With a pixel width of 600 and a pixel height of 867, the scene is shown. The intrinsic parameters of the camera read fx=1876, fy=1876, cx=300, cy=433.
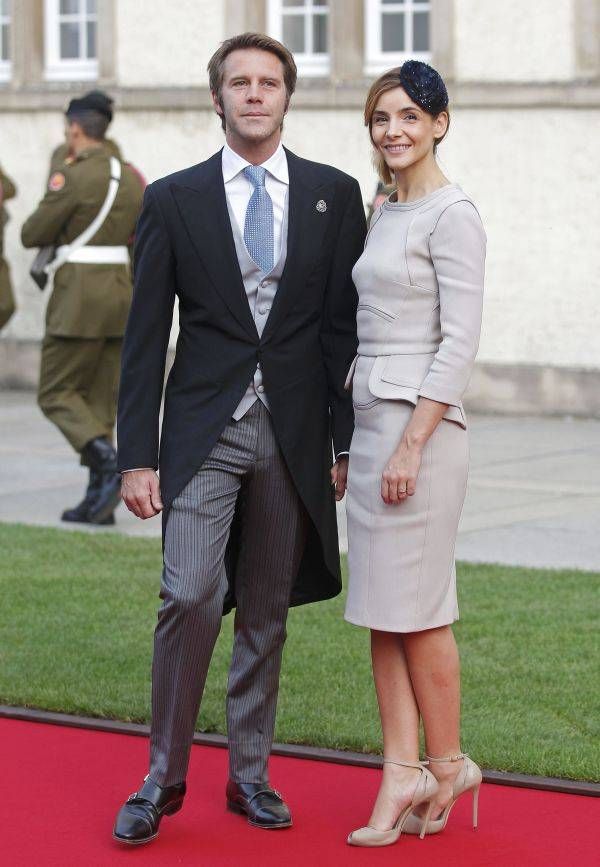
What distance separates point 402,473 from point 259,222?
30.9 inches

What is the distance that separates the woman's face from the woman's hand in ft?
2.42

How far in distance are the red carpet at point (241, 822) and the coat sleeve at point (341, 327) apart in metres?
1.03

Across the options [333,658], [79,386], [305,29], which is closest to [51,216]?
[79,386]

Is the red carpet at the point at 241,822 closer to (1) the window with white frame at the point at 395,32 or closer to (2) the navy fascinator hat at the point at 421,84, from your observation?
(2) the navy fascinator hat at the point at 421,84

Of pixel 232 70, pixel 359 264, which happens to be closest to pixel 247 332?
pixel 359 264

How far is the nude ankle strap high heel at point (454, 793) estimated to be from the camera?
4922 mm

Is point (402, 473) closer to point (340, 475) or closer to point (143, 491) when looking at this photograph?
point (340, 475)

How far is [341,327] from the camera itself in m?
5.03

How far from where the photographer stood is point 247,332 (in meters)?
4.88

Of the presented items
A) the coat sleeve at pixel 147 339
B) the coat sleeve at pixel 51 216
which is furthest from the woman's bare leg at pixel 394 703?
the coat sleeve at pixel 51 216

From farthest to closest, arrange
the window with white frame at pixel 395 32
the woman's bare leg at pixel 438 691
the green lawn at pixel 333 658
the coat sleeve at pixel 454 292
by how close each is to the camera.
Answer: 1. the window with white frame at pixel 395 32
2. the green lawn at pixel 333 658
3. the woman's bare leg at pixel 438 691
4. the coat sleeve at pixel 454 292

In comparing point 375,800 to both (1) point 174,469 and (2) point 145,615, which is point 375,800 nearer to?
(1) point 174,469

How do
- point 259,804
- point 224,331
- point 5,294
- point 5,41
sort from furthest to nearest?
point 5,41 < point 5,294 < point 259,804 < point 224,331

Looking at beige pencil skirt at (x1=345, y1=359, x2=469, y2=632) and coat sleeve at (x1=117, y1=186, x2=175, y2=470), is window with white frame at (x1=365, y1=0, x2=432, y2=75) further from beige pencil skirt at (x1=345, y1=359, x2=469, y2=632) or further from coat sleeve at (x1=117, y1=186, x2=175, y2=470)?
beige pencil skirt at (x1=345, y1=359, x2=469, y2=632)
